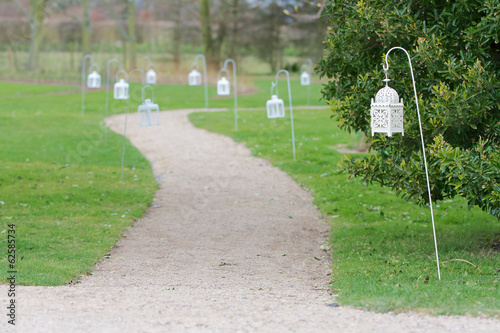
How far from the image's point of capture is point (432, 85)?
718 centimetres

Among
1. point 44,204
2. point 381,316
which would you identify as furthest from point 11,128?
point 381,316

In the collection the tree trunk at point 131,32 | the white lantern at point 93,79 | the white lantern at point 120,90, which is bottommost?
the white lantern at point 120,90

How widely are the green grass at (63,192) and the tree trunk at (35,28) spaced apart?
63.3ft

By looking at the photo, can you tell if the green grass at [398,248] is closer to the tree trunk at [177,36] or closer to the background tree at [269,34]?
the tree trunk at [177,36]

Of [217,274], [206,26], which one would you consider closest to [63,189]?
[217,274]

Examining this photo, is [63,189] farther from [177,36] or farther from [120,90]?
[177,36]

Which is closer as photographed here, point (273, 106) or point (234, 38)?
point (273, 106)

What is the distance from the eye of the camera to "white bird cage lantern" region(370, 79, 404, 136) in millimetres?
6559

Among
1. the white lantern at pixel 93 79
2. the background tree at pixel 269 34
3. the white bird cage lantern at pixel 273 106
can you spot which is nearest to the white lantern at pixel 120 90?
the white bird cage lantern at pixel 273 106

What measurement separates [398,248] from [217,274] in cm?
265

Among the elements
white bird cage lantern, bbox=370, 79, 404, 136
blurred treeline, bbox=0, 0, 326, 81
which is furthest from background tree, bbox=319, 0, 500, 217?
blurred treeline, bbox=0, 0, 326, 81

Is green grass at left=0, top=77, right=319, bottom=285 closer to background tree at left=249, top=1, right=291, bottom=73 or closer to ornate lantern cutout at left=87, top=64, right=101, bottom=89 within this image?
ornate lantern cutout at left=87, top=64, right=101, bottom=89

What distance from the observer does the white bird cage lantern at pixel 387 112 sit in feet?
21.5

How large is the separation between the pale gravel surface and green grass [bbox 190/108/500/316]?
10.5 inches
